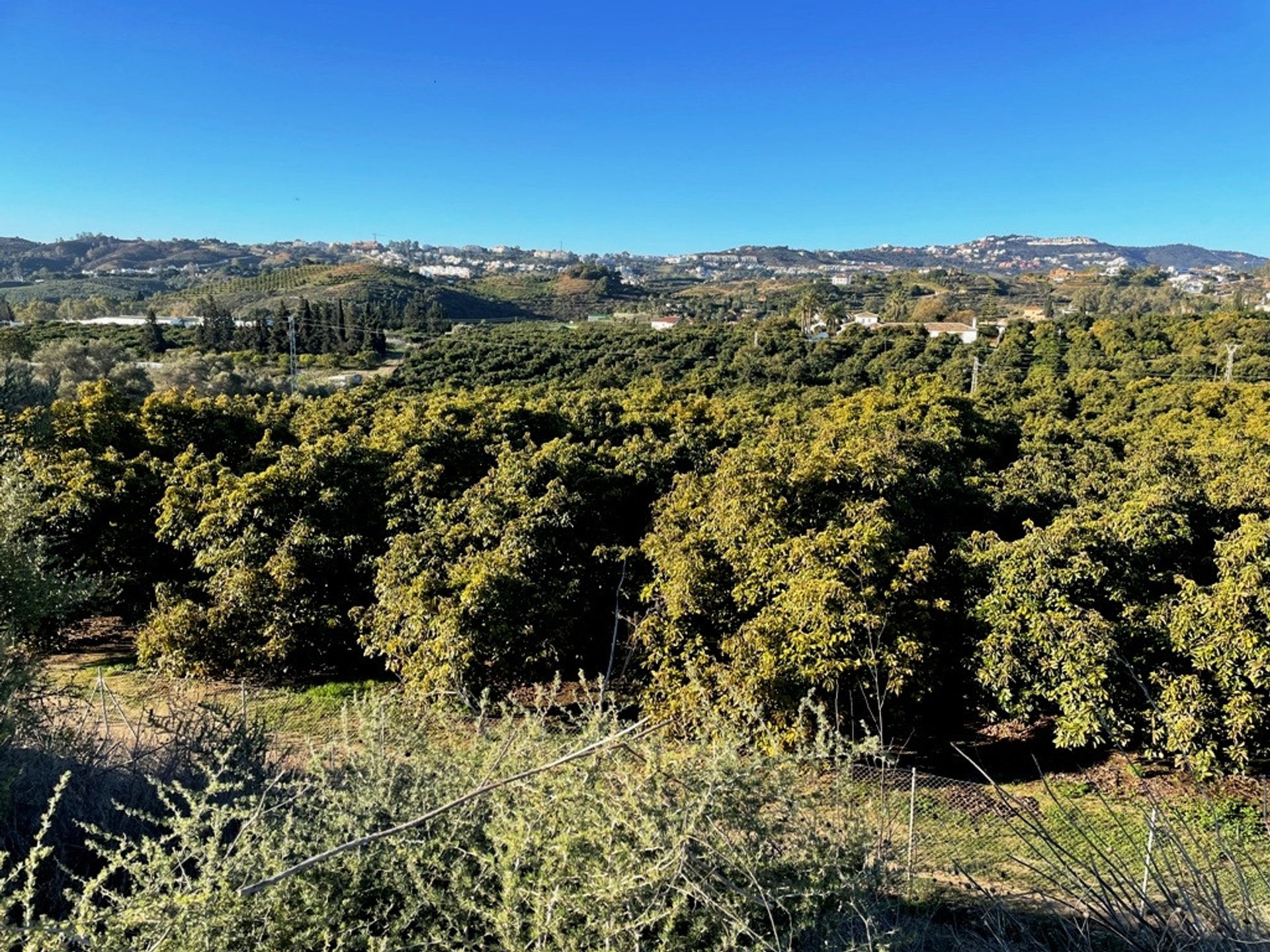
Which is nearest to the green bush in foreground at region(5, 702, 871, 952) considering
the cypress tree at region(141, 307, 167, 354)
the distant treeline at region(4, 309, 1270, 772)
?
the distant treeline at region(4, 309, 1270, 772)

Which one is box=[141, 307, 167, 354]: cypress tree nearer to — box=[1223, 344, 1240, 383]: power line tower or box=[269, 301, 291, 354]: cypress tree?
box=[269, 301, 291, 354]: cypress tree

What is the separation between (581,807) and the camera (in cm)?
299

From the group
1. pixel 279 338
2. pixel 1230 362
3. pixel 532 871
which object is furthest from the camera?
pixel 279 338

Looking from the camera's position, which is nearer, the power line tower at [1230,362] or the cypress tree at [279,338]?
the power line tower at [1230,362]

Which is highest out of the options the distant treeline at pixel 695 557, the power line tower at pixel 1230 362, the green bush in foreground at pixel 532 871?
the power line tower at pixel 1230 362

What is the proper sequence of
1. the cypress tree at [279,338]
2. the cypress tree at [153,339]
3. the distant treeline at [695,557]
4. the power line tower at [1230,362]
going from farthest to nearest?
the cypress tree at [279,338] < the cypress tree at [153,339] < the power line tower at [1230,362] < the distant treeline at [695,557]

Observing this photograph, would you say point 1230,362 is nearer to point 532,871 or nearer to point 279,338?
point 532,871

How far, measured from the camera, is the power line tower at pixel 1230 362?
29.2 metres

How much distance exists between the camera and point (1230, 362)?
95.2 ft

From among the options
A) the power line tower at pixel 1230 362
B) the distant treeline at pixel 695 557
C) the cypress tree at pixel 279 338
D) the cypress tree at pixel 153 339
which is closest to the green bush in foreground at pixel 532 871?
the distant treeline at pixel 695 557

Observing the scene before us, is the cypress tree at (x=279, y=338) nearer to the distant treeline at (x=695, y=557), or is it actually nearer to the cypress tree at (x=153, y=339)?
the cypress tree at (x=153, y=339)

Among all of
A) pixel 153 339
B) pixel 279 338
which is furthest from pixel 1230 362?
pixel 153 339

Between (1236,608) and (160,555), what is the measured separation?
47.4 ft

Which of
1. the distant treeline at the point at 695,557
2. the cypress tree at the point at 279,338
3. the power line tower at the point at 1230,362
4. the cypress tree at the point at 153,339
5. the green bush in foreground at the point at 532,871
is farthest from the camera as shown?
the cypress tree at the point at 279,338
